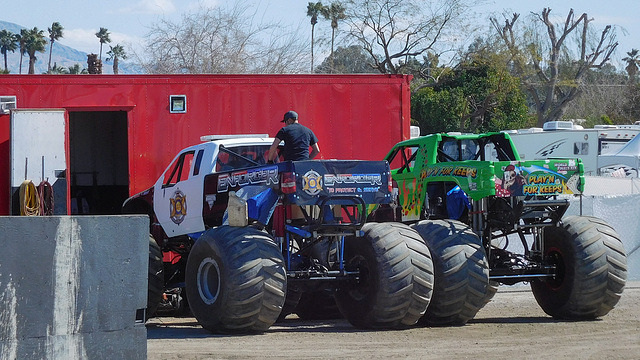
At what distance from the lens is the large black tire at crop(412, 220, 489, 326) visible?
1098cm

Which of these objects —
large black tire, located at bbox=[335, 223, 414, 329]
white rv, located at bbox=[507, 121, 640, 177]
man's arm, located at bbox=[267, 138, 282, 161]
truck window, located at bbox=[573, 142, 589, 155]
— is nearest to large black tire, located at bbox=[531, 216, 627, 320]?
large black tire, located at bbox=[335, 223, 414, 329]

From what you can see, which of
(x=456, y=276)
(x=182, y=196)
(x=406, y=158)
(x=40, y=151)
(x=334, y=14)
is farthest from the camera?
(x=334, y=14)

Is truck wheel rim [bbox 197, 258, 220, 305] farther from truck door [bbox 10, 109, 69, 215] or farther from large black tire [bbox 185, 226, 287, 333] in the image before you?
truck door [bbox 10, 109, 69, 215]

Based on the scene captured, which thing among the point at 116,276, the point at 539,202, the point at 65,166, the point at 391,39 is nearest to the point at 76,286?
the point at 116,276

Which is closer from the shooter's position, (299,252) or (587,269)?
(299,252)

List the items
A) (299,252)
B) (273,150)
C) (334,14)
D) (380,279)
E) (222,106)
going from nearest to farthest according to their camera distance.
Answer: (380,279)
(299,252)
(273,150)
(222,106)
(334,14)

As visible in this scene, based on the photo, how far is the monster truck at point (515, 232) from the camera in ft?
36.3

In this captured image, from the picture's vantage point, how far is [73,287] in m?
7.12

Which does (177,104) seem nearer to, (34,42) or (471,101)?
(471,101)

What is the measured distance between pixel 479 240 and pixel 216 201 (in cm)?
328

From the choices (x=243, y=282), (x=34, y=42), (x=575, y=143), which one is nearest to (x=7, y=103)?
(x=243, y=282)

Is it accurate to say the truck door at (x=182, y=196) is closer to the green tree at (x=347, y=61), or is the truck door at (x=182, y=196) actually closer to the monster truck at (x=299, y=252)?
the monster truck at (x=299, y=252)

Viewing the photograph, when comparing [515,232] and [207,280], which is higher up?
[515,232]

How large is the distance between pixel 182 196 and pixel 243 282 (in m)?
3.02
